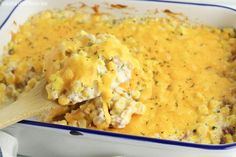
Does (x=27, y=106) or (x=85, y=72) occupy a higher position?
(x=85, y=72)

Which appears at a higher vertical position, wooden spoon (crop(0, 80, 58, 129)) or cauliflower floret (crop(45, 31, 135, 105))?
cauliflower floret (crop(45, 31, 135, 105))

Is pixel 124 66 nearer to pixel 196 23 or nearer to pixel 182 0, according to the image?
pixel 196 23

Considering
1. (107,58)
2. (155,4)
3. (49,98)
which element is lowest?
(49,98)

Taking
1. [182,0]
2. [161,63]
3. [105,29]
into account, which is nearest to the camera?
[161,63]

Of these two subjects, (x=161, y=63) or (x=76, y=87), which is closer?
(x=76, y=87)

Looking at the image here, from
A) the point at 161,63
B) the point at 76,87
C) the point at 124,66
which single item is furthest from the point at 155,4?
the point at 76,87

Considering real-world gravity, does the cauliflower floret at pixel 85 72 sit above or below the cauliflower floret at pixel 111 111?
above

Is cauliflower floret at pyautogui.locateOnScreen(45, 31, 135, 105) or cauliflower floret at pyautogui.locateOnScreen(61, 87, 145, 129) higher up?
cauliflower floret at pyautogui.locateOnScreen(45, 31, 135, 105)

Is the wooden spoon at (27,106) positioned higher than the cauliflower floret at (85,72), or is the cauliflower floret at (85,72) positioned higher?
the cauliflower floret at (85,72)
